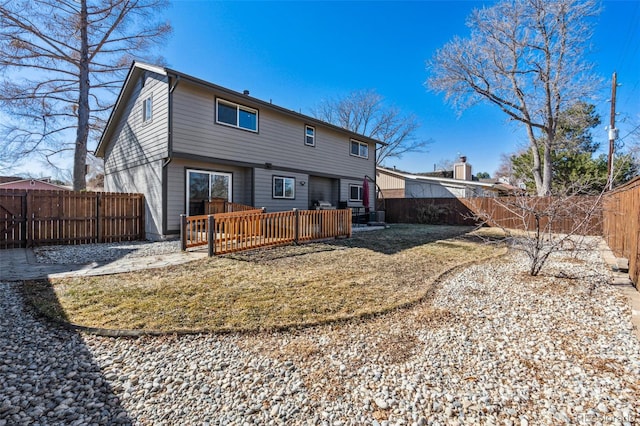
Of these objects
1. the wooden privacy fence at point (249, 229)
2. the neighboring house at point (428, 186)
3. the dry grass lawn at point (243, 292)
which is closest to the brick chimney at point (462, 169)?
the neighboring house at point (428, 186)

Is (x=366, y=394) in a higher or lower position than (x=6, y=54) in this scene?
lower

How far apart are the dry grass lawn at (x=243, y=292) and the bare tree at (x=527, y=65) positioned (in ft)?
53.8

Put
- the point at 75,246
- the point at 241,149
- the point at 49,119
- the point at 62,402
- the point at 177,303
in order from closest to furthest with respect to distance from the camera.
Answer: the point at 62,402 < the point at 177,303 < the point at 75,246 < the point at 241,149 < the point at 49,119

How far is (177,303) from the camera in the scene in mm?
4031

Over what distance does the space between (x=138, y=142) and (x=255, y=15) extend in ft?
22.1

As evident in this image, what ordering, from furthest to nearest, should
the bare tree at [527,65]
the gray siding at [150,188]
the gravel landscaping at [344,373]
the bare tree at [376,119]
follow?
the bare tree at [376,119], the bare tree at [527,65], the gray siding at [150,188], the gravel landscaping at [344,373]

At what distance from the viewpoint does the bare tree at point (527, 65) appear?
1634 cm

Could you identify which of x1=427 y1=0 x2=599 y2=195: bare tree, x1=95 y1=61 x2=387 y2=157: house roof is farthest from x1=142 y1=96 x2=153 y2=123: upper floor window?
x1=427 y1=0 x2=599 y2=195: bare tree

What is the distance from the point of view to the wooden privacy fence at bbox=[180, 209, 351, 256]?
7352 mm

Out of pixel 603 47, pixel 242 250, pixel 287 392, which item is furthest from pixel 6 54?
pixel 603 47

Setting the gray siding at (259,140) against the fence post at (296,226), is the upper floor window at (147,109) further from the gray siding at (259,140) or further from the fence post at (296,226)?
the fence post at (296,226)

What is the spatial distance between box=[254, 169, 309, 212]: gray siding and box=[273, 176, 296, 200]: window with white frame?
A: 13 centimetres

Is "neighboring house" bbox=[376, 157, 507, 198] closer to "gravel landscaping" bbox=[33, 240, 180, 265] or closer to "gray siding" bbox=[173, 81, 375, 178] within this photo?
"gray siding" bbox=[173, 81, 375, 178]

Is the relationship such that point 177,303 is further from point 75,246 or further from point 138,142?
point 138,142
